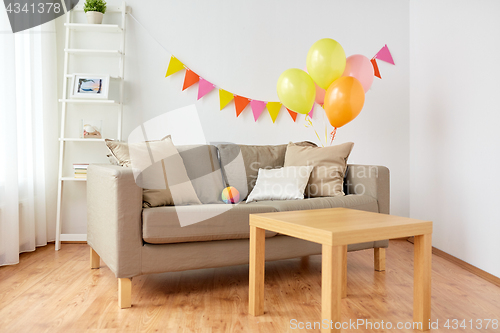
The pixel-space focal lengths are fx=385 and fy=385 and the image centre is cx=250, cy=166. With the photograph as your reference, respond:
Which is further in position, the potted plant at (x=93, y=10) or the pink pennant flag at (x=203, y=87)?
the pink pennant flag at (x=203, y=87)

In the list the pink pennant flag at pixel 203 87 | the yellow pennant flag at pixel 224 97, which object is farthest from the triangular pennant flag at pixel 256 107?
the pink pennant flag at pixel 203 87

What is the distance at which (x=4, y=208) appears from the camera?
241 centimetres

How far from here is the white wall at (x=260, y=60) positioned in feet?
10.4

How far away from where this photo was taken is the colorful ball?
7.83 feet

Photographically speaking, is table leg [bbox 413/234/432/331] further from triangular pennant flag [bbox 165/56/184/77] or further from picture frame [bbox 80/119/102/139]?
picture frame [bbox 80/119/102/139]

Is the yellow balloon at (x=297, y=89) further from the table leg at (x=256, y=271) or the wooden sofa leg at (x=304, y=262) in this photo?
the table leg at (x=256, y=271)

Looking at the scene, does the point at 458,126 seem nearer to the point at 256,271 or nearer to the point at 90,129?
the point at 256,271

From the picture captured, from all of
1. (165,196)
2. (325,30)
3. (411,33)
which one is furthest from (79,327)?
(411,33)

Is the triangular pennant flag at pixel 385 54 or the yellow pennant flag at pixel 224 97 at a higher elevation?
the triangular pennant flag at pixel 385 54

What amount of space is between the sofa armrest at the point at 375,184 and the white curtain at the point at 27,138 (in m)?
2.18

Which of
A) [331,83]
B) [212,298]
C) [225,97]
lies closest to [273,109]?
[225,97]

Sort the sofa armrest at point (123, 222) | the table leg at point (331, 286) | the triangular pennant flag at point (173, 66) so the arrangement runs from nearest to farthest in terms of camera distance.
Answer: the table leg at point (331, 286), the sofa armrest at point (123, 222), the triangular pennant flag at point (173, 66)

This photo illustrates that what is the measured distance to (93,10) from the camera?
9.69 ft

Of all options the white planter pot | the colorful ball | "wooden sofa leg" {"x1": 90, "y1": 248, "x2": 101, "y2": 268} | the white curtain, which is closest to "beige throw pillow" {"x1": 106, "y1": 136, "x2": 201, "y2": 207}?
the colorful ball
